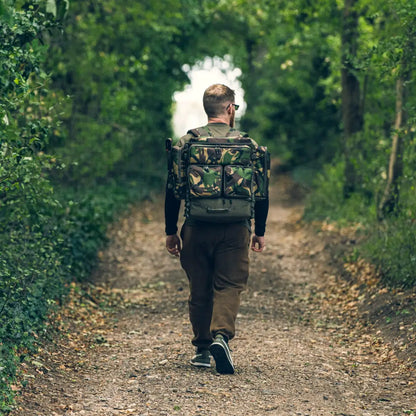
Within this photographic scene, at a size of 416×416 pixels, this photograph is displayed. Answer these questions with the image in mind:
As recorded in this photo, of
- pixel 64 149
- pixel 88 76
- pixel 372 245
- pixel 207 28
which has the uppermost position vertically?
pixel 207 28

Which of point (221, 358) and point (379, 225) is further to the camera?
point (379, 225)

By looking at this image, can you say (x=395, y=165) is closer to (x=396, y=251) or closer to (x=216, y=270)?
(x=396, y=251)

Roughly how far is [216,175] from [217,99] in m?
0.63

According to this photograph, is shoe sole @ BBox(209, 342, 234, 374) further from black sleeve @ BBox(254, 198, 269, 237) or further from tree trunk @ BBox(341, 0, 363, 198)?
tree trunk @ BBox(341, 0, 363, 198)

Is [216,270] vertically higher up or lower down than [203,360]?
higher up

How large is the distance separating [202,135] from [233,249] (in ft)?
3.10

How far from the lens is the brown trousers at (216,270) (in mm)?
5352

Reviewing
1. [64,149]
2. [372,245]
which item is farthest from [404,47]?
[64,149]

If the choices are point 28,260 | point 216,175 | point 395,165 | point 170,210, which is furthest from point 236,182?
point 395,165

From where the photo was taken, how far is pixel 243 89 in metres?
31.2

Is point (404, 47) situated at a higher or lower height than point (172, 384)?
higher

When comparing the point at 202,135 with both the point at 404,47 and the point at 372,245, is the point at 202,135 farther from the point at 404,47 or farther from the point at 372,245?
the point at 372,245

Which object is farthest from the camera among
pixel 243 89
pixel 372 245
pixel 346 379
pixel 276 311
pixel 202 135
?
pixel 243 89

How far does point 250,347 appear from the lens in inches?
256
